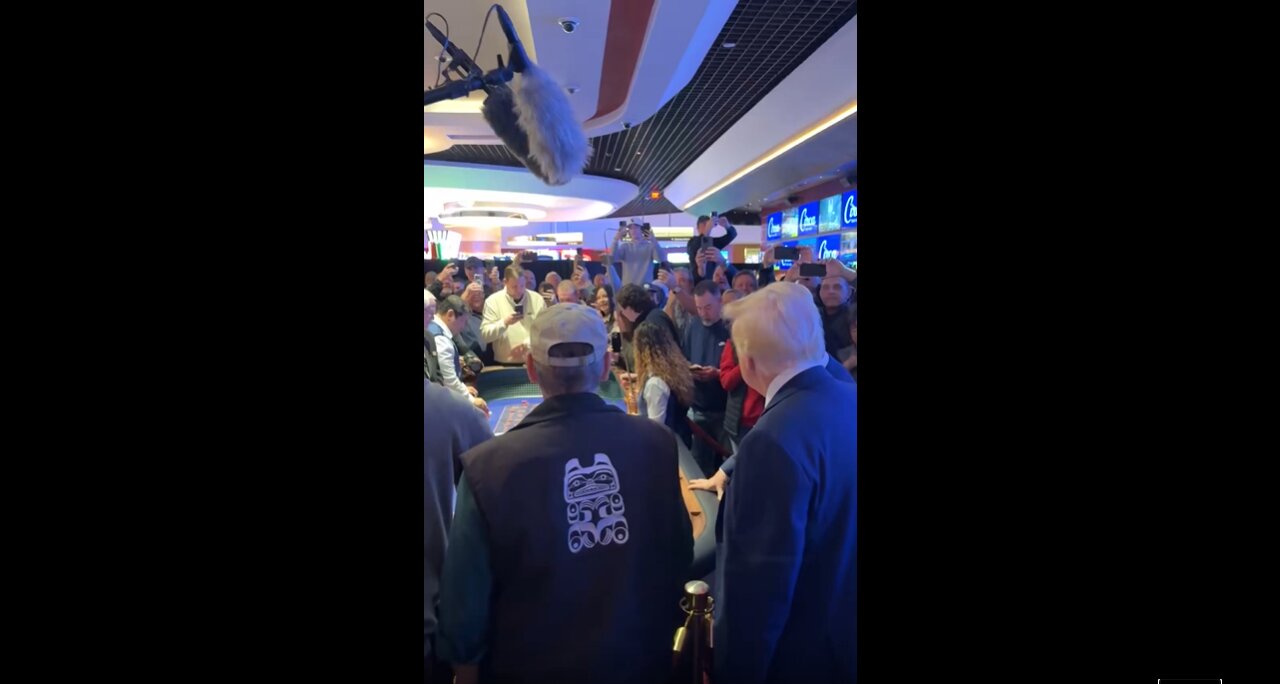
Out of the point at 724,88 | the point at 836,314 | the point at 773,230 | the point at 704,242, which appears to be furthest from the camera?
the point at 724,88

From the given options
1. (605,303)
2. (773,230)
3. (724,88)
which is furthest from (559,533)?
(724,88)

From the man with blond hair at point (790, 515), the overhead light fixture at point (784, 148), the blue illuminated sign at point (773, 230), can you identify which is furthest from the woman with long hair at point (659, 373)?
the blue illuminated sign at point (773, 230)

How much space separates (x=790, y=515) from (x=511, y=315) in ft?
1.64

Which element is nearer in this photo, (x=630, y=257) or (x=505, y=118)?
(x=505, y=118)

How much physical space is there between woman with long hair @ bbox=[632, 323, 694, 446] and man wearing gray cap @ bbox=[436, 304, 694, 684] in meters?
0.22

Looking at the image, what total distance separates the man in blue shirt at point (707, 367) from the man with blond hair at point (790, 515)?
289 millimetres

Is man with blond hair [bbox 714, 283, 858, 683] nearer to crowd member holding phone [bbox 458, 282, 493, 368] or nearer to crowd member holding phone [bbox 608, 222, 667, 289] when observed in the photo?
crowd member holding phone [bbox 608, 222, 667, 289]

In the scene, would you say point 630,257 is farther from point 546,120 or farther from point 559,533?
point 559,533

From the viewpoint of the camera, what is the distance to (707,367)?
3.50 feet

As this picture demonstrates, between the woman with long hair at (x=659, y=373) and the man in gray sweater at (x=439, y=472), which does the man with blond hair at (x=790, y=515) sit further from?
the man in gray sweater at (x=439, y=472)

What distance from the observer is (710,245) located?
1021 millimetres
